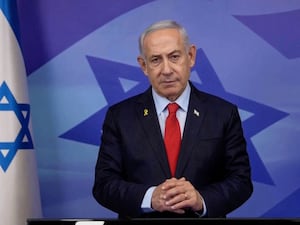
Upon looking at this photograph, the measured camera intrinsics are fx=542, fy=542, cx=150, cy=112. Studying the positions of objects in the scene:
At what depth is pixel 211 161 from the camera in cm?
224

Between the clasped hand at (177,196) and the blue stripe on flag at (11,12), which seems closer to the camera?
the clasped hand at (177,196)

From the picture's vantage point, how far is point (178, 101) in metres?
2.41

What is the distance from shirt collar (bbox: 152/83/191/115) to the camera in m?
2.40

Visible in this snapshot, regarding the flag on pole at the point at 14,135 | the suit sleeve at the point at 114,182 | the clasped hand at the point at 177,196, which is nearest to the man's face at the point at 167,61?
the suit sleeve at the point at 114,182

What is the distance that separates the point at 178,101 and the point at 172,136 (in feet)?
0.56

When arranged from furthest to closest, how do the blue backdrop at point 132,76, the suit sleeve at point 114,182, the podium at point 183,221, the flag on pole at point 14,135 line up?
the blue backdrop at point 132,76, the flag on pole at point 14,135, the suit sleeve at point 114,182, the podium at point 183,221

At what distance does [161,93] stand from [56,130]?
3.42ft

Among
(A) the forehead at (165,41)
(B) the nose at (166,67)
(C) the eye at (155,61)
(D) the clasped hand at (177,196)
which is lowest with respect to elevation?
(D) the clasped hand at (177,196)

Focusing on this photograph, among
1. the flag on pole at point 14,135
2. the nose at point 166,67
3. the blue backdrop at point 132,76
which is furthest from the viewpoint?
the blue backdrop at point 132,76

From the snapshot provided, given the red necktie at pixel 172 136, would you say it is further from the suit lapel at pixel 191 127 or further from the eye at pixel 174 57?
the eye at pixel 174 57

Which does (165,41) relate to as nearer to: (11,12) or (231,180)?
(231,180)

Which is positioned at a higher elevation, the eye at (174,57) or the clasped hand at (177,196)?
the eye at (174,57)

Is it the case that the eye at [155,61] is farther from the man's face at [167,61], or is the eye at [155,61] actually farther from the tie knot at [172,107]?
the tie knot at [172,107]

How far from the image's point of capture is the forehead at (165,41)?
92.0 inches
